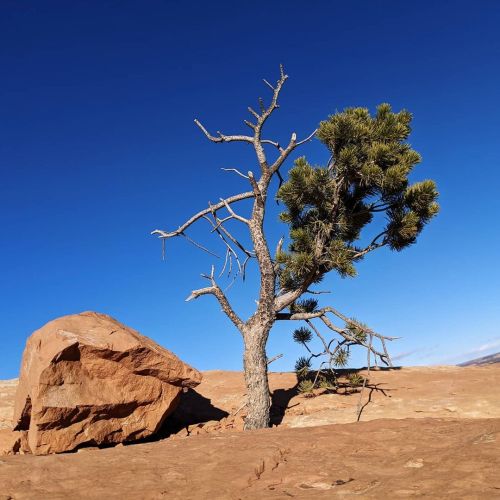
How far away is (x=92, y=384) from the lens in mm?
Result: 9062

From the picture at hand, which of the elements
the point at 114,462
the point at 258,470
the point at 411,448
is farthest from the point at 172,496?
the point at 411,448

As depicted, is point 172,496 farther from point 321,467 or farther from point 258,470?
point 321,467

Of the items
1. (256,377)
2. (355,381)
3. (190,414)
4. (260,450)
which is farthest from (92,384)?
(355,381)

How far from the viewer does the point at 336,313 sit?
12500mm

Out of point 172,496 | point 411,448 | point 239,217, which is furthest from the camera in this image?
point 239,217

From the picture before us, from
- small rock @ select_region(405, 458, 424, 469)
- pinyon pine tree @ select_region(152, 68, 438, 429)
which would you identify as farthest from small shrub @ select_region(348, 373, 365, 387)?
small rock @ select_region(405, 458, 424, 469)

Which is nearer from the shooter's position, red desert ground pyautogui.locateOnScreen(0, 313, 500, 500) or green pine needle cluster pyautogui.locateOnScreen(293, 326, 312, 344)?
red desert ground pyautogui.locateOnScreen(0, 313, 500, 500)

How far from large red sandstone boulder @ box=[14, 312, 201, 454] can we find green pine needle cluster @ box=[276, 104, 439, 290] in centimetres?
418

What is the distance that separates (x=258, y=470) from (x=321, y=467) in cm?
71

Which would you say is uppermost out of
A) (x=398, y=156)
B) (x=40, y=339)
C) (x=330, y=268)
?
(x=398, y=156)

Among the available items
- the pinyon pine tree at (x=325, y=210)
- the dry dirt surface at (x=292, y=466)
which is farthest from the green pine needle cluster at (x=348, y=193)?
the dry dirt surface at (x=292, y=466)

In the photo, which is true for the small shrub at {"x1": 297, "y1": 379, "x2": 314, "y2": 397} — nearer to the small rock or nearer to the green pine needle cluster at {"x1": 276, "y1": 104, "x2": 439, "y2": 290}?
the green pine needle cluster at {"x1": 276, "y1": 104, "x2": 439, "y2": 290}

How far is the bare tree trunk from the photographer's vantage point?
1059cm

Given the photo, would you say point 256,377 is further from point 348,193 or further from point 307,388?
point 348,193
